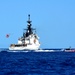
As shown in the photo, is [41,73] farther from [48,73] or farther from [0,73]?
[0,73]

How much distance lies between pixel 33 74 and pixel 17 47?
139 meters

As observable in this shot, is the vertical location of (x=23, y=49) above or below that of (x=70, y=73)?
above

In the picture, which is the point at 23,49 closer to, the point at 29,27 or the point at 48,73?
the point at 29,27

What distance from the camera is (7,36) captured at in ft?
654

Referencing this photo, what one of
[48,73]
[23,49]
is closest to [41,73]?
[48,73]

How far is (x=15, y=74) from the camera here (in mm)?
56625

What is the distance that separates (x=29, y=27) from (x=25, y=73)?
141307mm

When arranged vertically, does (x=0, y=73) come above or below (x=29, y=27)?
below

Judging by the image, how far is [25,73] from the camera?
58406mm

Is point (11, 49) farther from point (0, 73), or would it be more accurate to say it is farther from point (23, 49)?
point (0, 73)

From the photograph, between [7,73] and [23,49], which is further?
→ [23,49]

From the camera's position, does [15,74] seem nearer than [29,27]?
Yes

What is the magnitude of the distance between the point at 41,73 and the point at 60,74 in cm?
253

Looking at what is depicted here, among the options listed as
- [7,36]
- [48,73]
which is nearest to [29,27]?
[7,36]
